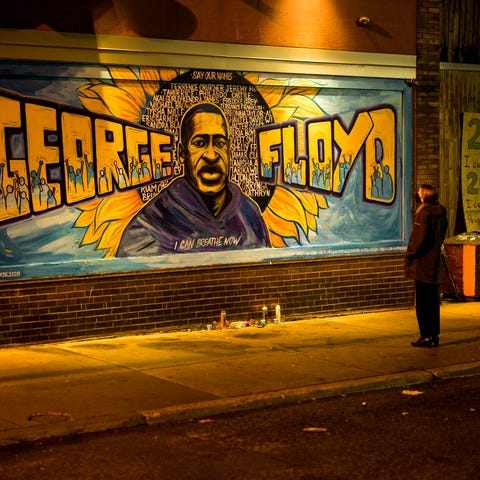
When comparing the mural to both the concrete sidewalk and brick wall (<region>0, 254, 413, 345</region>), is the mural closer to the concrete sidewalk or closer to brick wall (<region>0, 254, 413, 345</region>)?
brick wall (<region>0, 254, 413, 345</region>)

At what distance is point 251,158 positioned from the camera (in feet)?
42.1

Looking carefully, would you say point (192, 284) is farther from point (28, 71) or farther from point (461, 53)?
point (461, 53)

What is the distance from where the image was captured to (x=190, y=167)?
40.6 ft

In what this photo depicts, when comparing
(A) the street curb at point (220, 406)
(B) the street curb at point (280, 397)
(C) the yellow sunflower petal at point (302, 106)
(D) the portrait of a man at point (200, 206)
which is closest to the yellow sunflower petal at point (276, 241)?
(D) the portrait of a man at point (200, 206)

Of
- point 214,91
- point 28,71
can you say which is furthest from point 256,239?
point 28,71

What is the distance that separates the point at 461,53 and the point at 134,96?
6.24m

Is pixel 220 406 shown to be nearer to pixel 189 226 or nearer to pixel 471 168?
pixel 189 226

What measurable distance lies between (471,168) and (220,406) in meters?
8.75

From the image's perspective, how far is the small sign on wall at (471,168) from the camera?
51.3 feet

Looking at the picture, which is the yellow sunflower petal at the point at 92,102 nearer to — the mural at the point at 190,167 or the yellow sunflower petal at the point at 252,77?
the mural at the point at 190,167

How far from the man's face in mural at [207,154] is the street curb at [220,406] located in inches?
160

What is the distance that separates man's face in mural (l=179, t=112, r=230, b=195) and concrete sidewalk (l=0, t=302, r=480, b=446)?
1.94 m

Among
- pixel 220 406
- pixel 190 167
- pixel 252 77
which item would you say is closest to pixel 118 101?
pixel 190 167

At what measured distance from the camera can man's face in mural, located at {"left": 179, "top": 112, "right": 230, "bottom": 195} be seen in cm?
1238
